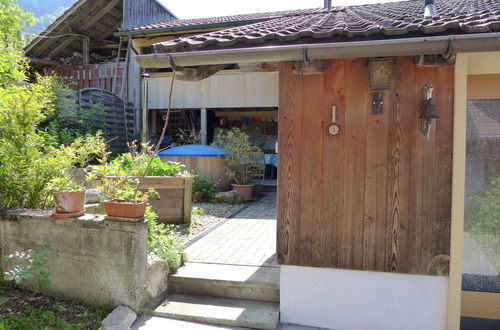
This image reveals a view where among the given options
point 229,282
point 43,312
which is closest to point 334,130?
point 229,282

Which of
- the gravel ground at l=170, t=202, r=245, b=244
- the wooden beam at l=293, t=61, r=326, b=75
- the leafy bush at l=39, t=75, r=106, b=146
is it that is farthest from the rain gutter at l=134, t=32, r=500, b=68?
the leafy bush at l=39, t=75, r=106, b=146

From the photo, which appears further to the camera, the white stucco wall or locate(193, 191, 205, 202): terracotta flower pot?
locate(193, 191, 205, 202): terracotta flower pot

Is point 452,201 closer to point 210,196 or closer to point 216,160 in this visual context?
point 210,196

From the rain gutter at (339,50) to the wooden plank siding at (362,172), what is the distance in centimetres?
50

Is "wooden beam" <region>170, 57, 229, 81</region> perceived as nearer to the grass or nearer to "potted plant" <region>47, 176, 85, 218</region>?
"potted plant" <region>47, 176, 85, 218</region>

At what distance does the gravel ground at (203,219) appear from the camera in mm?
5891

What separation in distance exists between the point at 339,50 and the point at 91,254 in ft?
10.7

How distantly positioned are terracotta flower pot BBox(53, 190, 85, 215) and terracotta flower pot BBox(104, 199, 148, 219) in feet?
1.48

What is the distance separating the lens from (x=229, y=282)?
12.8 ft

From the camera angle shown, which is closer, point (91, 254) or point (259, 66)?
point (91, 254)

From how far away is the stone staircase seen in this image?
3504 mm

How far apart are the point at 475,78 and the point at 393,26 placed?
116 cm

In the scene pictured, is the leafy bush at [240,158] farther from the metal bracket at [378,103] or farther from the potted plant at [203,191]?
the metal bracket at [378,103]

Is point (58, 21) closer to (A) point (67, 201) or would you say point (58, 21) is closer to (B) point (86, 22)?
(B) point (86, 22)
